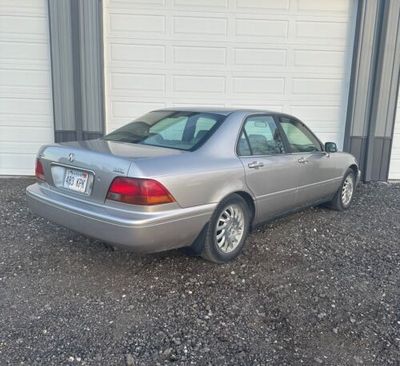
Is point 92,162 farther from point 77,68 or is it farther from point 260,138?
point 77,68

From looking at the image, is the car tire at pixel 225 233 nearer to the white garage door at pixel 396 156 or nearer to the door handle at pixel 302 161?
the door handle at pixel 302 161

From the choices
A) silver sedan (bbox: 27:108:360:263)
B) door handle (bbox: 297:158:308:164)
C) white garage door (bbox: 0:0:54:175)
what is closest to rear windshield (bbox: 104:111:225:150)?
silver sedan (bbox: 27:108:360:263)

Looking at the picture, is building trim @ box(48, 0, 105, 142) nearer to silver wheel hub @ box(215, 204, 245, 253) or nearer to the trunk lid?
the trunk lid

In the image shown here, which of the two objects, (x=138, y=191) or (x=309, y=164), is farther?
(x=309, y=164)

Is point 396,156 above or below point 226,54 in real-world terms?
below

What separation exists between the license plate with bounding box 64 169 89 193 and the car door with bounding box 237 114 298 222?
1.40m

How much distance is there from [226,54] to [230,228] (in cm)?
441

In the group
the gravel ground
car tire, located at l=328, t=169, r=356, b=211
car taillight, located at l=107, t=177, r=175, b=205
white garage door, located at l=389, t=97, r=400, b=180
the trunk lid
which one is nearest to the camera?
the gravel ground

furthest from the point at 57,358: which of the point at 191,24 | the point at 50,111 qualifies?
the point at 191,24

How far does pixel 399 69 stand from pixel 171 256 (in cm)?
580

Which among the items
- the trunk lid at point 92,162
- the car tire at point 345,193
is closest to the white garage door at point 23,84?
the trunk lid at point 92,162

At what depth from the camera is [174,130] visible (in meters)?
3.75

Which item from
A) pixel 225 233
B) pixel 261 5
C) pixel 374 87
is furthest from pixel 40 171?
pixel 374 87

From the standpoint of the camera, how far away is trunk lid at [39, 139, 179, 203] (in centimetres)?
300
